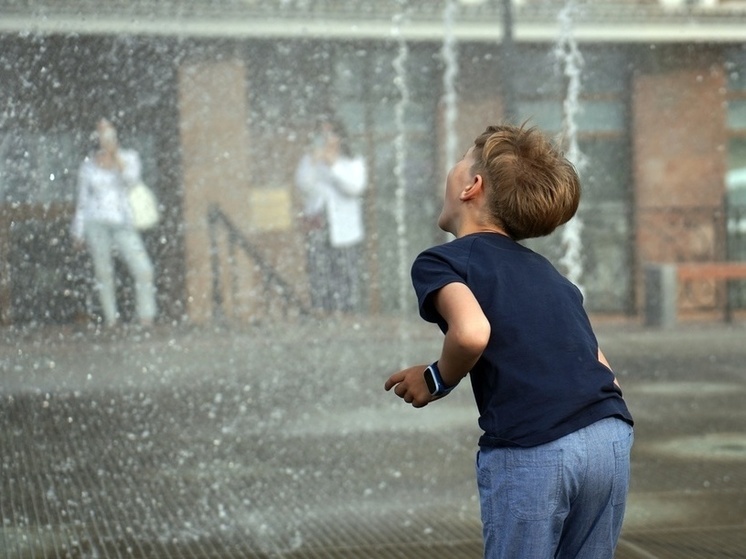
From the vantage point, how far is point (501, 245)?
81.5 inches

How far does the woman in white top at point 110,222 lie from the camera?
6035 mm

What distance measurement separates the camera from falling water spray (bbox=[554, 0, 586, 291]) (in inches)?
273

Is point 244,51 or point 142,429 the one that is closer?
point 142,429

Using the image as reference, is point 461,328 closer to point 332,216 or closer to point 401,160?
point 332,216

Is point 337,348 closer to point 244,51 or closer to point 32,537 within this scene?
point 244,51

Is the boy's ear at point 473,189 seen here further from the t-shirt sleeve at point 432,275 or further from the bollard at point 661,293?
the bollard at point 661,293

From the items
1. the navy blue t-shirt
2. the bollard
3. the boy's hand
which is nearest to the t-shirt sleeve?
the navy blue t-shirt

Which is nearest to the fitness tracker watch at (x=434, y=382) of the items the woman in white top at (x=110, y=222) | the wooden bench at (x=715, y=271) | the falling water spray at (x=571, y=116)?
the woman in white top at (x=110, y=222)

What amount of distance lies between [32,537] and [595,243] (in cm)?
422

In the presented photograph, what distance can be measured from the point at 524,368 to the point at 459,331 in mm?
149

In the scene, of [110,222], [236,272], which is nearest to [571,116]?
[236,272]

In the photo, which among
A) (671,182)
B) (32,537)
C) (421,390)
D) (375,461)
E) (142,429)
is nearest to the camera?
(421,390)

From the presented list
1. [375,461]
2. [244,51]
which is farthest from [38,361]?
[244,51]

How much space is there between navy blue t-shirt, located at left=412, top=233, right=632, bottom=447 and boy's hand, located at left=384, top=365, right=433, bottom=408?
91mm
